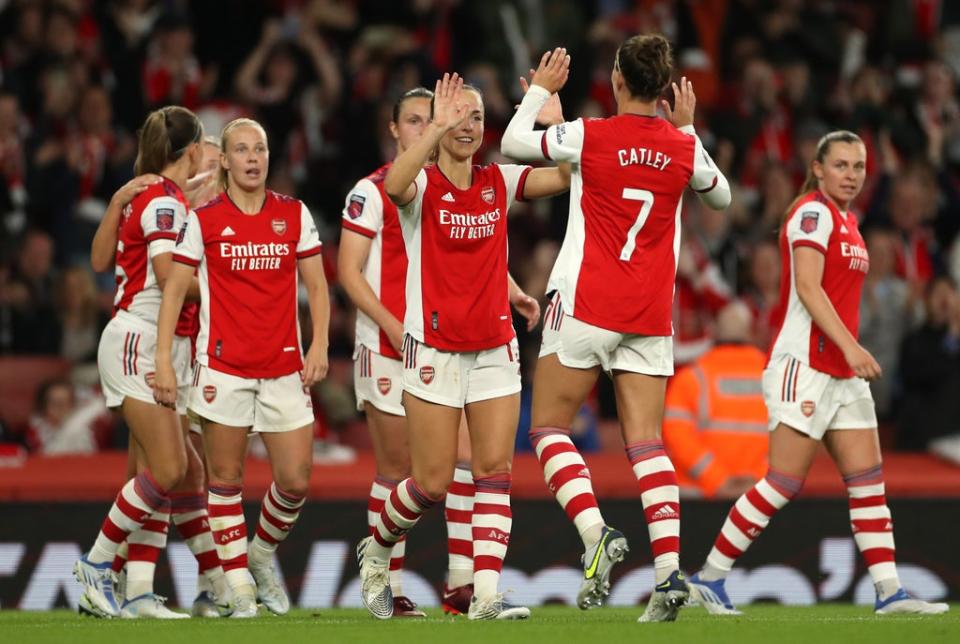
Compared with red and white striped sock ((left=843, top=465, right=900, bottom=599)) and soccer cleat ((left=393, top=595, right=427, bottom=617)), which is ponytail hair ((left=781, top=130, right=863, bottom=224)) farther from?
soccer cleat ((left=393, top=595, right=427, bottom=617))

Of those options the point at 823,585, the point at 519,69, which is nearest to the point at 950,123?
the point at 519,69

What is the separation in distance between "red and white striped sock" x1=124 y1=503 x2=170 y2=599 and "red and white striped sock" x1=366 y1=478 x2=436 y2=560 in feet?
3.85

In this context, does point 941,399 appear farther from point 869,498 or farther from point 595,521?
point 595,521

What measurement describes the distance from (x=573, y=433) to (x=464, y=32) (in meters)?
4.92

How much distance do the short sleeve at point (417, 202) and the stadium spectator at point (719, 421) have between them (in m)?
3.86

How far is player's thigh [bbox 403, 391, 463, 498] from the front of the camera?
24.6ft

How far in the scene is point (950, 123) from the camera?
50.8 feet

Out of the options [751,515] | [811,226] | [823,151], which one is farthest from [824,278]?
[751,515]

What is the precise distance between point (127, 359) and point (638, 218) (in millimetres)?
2562

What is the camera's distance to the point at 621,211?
729cm

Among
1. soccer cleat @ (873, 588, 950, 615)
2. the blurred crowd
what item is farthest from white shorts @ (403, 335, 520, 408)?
the blurred crowd

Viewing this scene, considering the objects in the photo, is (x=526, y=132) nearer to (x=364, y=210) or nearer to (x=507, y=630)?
(x=364, y=210)

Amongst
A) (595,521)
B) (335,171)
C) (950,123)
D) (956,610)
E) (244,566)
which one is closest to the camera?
(595,521)

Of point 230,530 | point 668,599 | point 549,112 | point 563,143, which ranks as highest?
point 549,112
